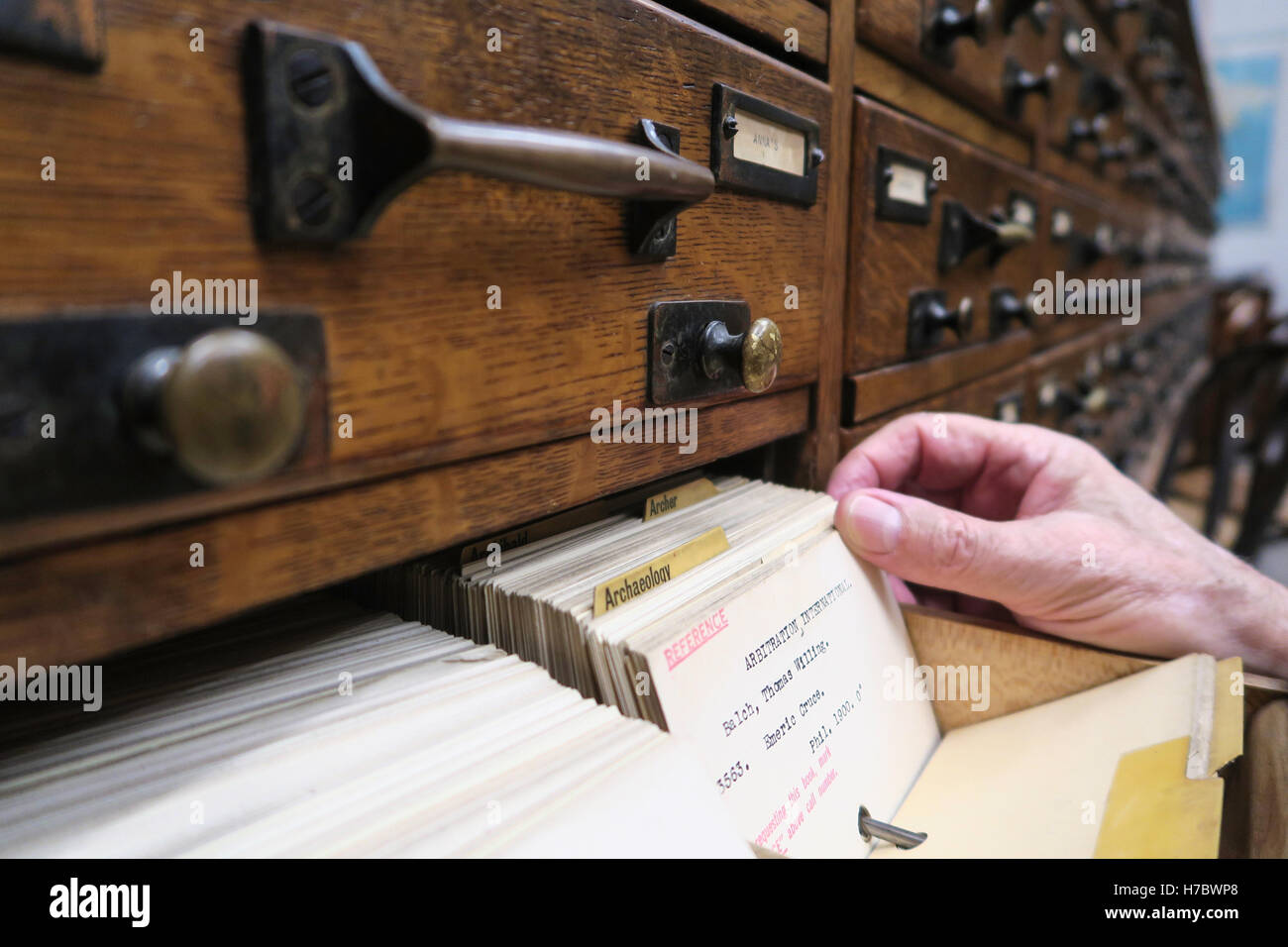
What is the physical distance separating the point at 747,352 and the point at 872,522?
0.16m

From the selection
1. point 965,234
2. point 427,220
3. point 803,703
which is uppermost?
point 965,234

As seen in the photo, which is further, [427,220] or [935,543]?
[935,543]

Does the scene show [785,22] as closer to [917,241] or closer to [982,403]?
[917,241]

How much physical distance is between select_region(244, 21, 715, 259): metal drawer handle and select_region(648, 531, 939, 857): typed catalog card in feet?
0.70

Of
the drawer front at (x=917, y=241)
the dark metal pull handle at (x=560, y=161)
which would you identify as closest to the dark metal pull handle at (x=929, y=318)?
the drawer front at (x=917, y=241)

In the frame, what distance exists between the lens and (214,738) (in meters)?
0.33

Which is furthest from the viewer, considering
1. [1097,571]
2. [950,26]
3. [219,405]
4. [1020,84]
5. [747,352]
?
[1020,84]

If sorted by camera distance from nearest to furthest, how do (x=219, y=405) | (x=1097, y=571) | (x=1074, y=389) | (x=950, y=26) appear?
(x=219, y=405), (x=1097, y=571), (x=950, y=26), (x=1074, y=389)

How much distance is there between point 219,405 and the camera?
22 centimetres

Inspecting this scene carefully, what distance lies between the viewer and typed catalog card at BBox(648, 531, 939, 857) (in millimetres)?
382

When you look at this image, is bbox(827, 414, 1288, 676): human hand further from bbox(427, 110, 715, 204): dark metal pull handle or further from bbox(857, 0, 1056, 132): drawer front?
bbox(857, 0, 1056, 132): drawer front

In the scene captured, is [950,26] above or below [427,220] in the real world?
above

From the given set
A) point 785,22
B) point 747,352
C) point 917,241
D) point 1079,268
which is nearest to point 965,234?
point 917,241

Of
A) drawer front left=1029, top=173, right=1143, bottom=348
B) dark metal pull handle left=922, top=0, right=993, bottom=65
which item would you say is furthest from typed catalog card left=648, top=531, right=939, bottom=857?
drawer front left=1029, top=173, right=1143, bottom=348
